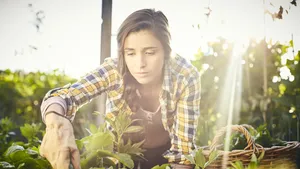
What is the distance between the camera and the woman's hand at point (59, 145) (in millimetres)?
604

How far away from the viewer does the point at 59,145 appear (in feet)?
2.07

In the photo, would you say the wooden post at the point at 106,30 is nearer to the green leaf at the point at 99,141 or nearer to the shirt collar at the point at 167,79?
the shirt collar at the point at 167,79

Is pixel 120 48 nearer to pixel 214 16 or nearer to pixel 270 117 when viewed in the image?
pixel 214 16


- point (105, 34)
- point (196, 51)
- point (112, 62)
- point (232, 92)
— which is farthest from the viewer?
point (232, 92)

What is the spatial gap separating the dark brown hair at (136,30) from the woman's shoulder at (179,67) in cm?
3

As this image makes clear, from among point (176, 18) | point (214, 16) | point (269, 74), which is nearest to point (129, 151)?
point (176, 18)

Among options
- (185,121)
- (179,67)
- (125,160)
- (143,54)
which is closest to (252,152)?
(185,121)

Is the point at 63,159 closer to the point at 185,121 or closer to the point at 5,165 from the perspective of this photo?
the point at 5,165

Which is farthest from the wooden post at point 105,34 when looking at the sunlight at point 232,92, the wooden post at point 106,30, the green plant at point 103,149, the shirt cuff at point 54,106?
the sunlight at point 232,92

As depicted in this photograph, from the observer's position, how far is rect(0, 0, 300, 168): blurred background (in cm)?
118

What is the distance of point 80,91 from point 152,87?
0.24 m

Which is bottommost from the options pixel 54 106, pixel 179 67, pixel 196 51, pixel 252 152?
pixel 252 152

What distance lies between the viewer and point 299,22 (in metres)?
1.42

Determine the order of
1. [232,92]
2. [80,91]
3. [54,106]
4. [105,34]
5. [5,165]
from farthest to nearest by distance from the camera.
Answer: [232,92] < [105,34] < [80,91] < [54,106] < [5,165]
